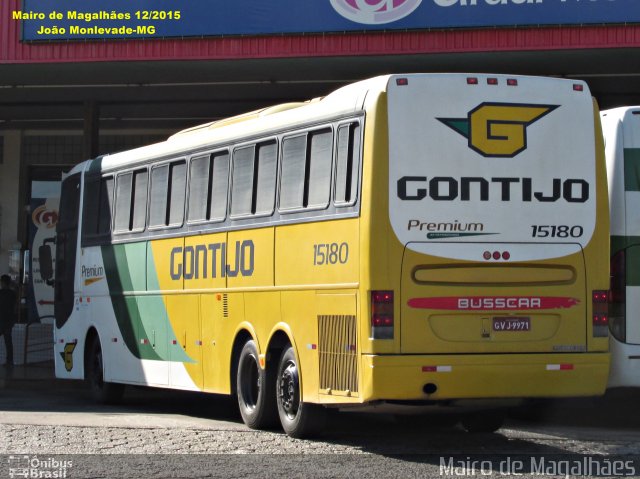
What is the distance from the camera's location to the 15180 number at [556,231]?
11.5m

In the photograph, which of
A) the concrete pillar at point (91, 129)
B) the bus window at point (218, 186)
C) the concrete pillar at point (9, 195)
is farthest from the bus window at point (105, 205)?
the concrete pillar at point (9, 195)

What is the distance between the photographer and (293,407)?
41.0ft

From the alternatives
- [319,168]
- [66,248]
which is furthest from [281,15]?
[319,168]

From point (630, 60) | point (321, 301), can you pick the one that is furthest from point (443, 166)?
point (630, 60)

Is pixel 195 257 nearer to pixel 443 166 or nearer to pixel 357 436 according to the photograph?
pixel 357 436

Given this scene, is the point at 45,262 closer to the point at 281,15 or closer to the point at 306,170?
the point at 281,15

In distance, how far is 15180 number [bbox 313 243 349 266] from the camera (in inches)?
454

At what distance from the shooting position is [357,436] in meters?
12.7

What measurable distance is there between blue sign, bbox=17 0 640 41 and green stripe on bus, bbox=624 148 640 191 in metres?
7.45

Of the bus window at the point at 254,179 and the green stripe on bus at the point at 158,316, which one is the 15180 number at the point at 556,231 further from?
the green stripe on bus at the point at 158,316

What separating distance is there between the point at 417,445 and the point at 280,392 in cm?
153

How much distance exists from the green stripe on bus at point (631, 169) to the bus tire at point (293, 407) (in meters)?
3.66

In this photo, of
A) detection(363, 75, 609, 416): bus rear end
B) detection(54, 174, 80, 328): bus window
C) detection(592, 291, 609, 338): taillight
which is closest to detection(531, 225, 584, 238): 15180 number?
detection(363, 75, 609, 416): bus rear end

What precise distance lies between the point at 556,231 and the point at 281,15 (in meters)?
10.2
